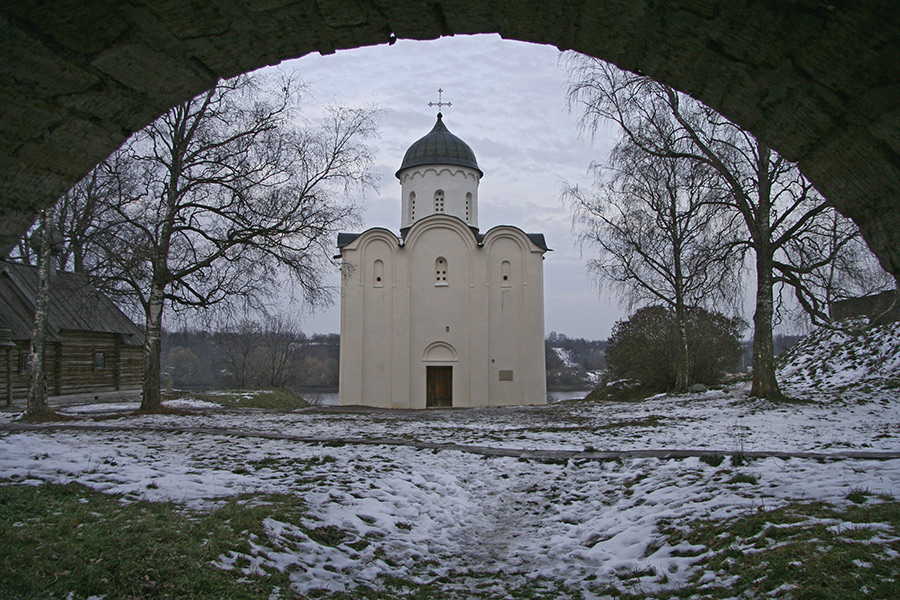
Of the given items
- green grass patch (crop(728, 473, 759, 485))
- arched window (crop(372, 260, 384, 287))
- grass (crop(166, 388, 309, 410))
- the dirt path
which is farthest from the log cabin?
green grass patch (crop(728, 473, 759, 485))

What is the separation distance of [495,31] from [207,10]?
4.96ft

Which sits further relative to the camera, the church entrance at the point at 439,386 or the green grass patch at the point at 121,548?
the church entrance at the point at 439,386

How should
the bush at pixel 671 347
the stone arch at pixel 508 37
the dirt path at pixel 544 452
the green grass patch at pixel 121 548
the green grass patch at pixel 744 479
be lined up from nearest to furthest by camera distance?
the stone arch at pixel 508 37 → the green grass patch at pixel 121 548 → the green grass patch at pixel 744 479 → the dirt path at pixel 544 452 → the bush at pixel 671 347

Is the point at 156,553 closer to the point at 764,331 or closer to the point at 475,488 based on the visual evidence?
the point at 475,488

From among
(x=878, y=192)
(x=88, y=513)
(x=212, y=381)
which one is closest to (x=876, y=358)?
(x=878, y=192)

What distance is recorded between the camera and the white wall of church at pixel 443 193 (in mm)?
28312

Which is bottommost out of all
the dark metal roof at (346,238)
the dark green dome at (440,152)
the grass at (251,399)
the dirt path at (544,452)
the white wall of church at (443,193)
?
the grass at (251,399)

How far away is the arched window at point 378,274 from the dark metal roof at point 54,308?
10.3 m

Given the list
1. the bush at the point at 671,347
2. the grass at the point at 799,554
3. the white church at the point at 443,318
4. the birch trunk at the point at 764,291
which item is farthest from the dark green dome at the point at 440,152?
the grass at the point at 799,554

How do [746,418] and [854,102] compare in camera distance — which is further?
[746,418]

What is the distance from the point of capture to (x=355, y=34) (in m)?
3.23

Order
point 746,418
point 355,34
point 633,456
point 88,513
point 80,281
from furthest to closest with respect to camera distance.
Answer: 1. point 80,281
2. point 746,418
3. point 633,456
4. point 88,513
5. point 355,34

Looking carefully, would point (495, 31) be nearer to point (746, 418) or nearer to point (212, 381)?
point (746, 418)

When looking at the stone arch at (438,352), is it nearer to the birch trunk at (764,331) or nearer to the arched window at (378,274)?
the arched window at (378,274)
